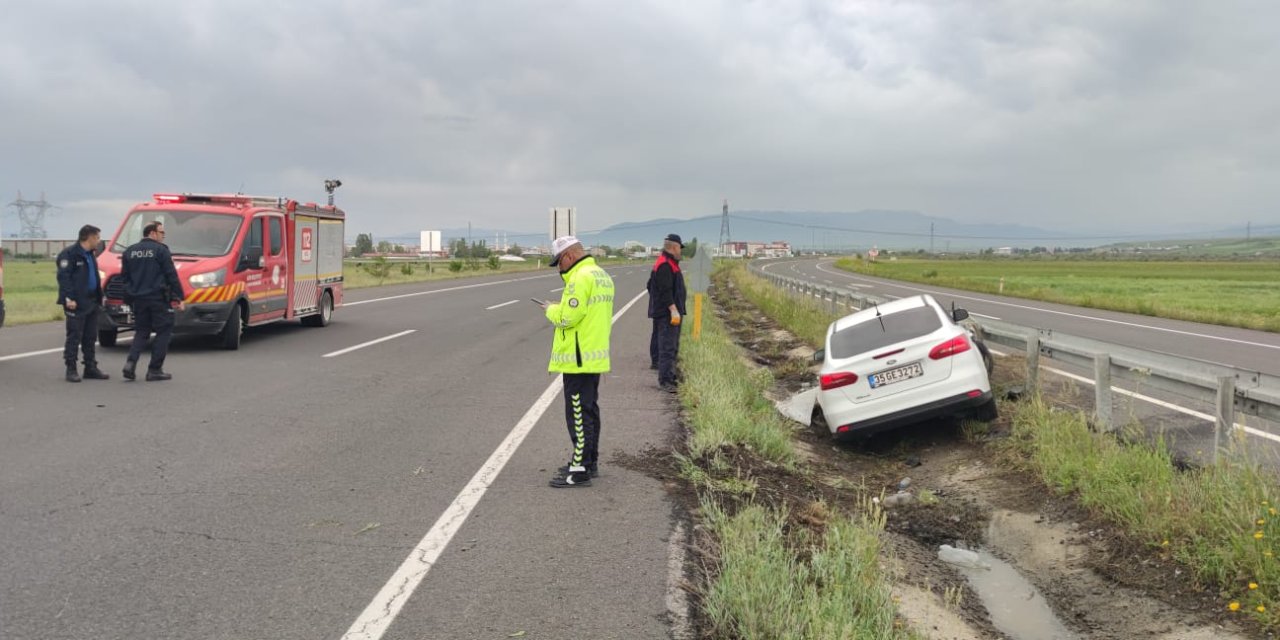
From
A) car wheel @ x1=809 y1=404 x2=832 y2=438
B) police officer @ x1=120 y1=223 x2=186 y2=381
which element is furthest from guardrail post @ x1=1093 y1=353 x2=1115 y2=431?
police officer @ x1=120 y1=223 x2=186 y2=381

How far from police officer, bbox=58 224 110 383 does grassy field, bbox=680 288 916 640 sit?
695 centimetres

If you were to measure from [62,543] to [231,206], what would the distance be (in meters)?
10.5

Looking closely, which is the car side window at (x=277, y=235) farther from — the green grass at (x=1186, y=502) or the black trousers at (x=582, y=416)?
the green grass at (x=1186, y=502)

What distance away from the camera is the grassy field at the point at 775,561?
155 inches

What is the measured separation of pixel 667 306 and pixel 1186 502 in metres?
6.66

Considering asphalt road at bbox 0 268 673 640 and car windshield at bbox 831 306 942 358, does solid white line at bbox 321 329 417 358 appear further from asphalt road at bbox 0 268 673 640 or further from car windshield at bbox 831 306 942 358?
car windshield at bbox 831 306 942 358

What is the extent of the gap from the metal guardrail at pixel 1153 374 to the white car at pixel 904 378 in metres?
0.86

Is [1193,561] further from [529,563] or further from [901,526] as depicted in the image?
[529,563]

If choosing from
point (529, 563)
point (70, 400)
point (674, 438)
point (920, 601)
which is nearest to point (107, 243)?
point (70, 400)

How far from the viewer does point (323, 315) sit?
17.3m

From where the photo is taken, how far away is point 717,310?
27797 millimetres

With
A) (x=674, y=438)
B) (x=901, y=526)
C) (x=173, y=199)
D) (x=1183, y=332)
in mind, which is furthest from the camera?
(x=1183, y=332)

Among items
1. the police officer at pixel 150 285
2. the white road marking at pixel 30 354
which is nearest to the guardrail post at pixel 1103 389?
the police officer at pixel 150 285

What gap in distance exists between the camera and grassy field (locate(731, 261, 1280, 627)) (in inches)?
183
